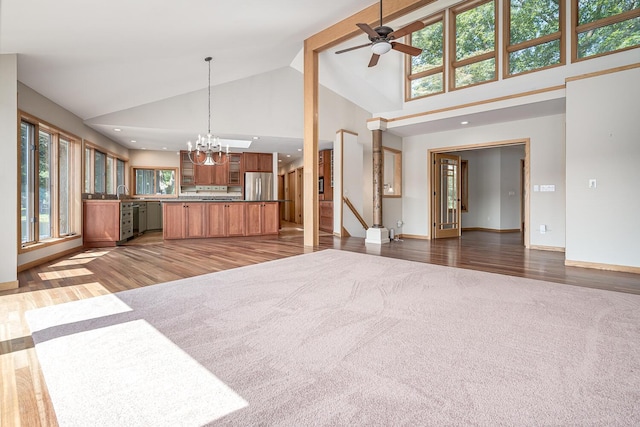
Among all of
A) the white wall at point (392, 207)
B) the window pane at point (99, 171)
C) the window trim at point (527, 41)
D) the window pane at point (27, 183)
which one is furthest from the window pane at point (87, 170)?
the window trim at point (527, 41)

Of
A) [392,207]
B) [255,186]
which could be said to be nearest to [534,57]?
[392,207]

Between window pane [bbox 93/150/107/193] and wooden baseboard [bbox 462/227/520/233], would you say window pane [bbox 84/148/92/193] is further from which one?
wooden baseboard [bbox 462/227/520/233]

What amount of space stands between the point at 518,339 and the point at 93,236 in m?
6.80

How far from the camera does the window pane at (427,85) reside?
659 centimetres

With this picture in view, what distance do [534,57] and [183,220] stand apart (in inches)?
294

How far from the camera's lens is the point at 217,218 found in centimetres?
718

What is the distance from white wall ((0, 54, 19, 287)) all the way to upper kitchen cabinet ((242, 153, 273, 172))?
622 centimetres

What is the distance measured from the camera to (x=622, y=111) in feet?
12.7

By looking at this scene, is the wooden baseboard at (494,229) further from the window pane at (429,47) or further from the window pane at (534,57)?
the window pane at (429,47)

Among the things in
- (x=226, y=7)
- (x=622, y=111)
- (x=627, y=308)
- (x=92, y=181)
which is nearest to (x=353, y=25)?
(x=226, y=7)

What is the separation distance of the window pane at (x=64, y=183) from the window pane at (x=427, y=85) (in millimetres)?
6806

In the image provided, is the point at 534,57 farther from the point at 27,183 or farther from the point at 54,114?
the point at 27,183

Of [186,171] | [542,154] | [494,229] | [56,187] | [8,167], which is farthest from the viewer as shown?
[186,171]

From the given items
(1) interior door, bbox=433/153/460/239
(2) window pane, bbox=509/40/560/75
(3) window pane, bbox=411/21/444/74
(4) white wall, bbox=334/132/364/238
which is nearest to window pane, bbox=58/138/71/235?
(4) white wall, bbox=334/132/364/238
